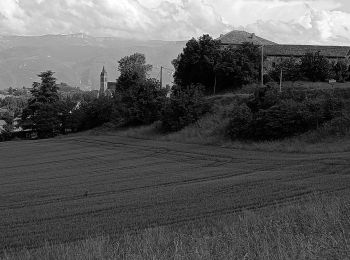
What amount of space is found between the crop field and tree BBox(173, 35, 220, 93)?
3293 centimetres

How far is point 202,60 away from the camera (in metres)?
73.1

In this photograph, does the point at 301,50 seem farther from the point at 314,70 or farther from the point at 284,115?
the point at 284,115

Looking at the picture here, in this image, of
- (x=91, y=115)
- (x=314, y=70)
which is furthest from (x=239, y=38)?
(x=91, y=115)

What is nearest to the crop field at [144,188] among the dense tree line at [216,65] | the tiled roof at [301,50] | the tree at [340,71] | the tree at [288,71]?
the dense tree line at [216,65]

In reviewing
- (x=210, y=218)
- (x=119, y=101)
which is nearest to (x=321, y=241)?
(x=210, y=218)

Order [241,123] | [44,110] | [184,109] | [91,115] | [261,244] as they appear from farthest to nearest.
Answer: [44,110], [91,115], [184,109], [241,123], [261,244]

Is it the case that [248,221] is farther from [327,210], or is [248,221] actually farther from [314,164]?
[314,164]

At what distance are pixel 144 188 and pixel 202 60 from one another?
5239 centimetres

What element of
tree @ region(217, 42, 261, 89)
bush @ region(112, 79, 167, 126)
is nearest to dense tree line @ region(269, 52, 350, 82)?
tree @ region(217, 42, 261, 89)

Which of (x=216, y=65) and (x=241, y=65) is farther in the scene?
(x=216, y=65)

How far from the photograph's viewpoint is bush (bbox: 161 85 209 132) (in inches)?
2360

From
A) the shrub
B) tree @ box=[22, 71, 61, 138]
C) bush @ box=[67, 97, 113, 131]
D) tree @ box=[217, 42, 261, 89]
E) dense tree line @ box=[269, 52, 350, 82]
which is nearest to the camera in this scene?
the shrub

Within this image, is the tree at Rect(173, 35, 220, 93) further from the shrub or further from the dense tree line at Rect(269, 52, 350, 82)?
the shrub

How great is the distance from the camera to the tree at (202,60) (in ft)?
238
